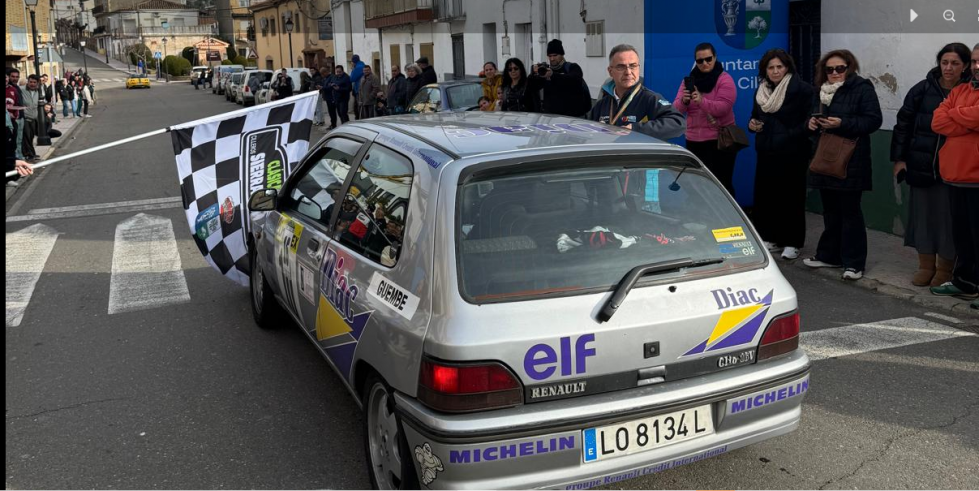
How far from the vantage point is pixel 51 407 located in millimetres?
5020

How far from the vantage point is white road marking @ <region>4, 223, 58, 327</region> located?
7285mm

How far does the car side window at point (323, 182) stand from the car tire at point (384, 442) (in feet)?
3.49

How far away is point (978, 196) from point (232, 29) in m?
107

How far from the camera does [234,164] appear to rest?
22.7 feet

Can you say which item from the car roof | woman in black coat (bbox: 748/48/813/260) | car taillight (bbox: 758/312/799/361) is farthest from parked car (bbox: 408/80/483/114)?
car taillight (bbox: 758/312/799/361)

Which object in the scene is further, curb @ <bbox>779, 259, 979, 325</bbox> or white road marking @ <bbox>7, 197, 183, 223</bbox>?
white road marking @ <bbox>7, 197, 183, 223</bbox>

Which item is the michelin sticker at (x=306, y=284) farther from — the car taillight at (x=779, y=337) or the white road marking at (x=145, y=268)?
the white road marking at (x=145, y=268)

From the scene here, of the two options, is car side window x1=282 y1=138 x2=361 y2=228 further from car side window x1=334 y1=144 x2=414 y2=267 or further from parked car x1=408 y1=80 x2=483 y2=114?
parked car x1=408 y1=80 x2=483 y2=114

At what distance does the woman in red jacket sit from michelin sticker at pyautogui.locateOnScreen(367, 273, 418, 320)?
14.5 feet

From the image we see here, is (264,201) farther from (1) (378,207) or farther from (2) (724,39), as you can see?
(2) (724,39)

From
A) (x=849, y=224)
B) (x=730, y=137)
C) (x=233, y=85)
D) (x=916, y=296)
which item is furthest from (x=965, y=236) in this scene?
(x=233, y=85)

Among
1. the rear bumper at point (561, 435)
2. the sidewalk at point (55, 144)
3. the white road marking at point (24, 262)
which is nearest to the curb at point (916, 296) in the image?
the rear bumper at point (561, 435)

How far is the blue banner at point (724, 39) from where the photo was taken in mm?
9930

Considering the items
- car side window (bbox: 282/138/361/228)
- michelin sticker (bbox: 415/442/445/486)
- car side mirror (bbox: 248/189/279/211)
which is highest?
car side window (bbox: 282/138/361/228)
